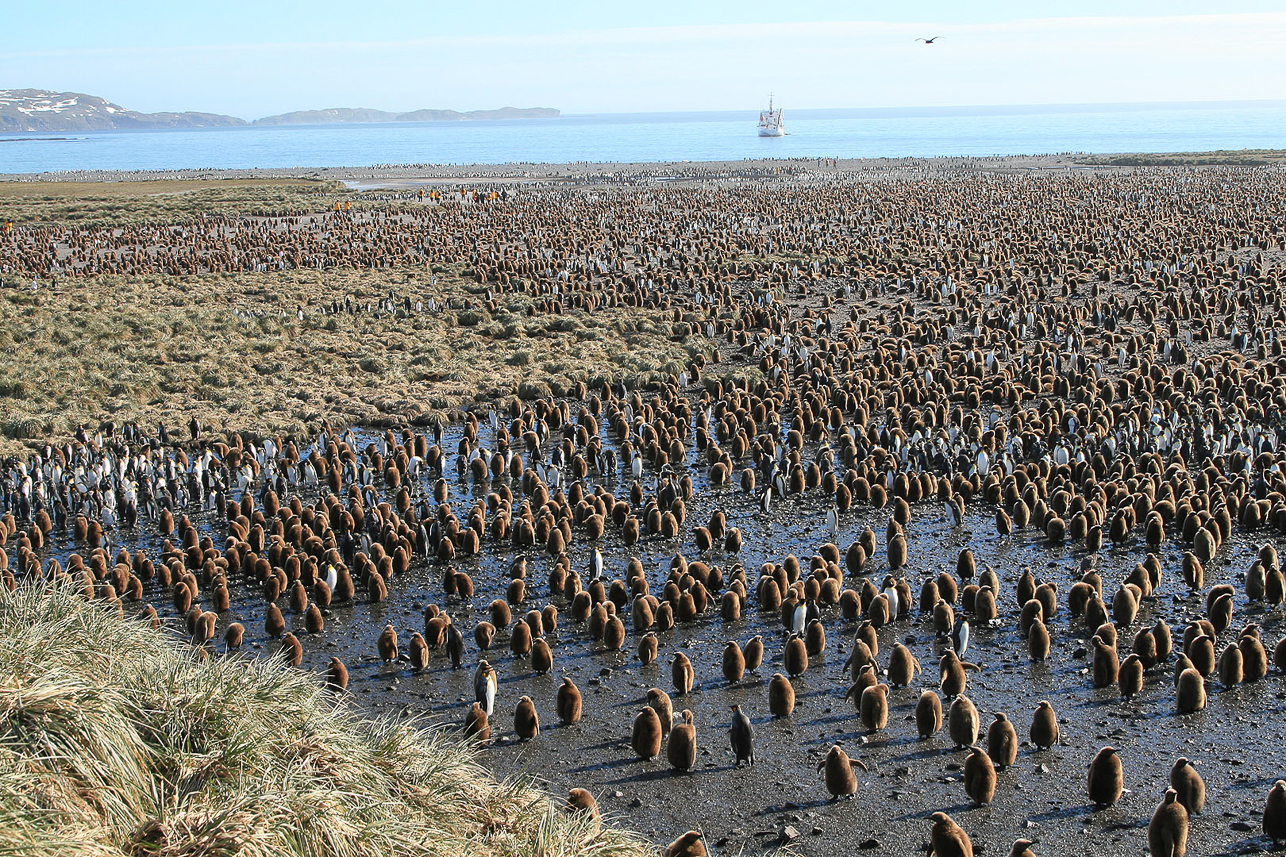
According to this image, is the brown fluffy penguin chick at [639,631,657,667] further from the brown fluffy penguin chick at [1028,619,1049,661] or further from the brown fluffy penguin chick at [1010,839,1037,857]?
the brown fluffy penguin chick at [1010,839,1037,857]

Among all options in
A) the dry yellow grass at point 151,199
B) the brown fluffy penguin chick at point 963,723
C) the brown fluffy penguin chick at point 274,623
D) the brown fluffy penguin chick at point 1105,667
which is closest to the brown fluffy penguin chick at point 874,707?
the brown fluffy penguin chick at point 963,723

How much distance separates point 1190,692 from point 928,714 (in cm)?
210

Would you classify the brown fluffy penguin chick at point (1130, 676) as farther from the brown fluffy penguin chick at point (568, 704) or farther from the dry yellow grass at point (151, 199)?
the dry yellow grass at point (151, 199)

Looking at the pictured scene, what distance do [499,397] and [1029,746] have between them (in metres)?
14.0

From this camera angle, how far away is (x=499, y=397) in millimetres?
20562

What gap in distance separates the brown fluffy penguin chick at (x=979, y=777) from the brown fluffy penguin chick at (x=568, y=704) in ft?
9.90

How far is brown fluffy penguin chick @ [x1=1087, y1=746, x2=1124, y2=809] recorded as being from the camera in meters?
7.19

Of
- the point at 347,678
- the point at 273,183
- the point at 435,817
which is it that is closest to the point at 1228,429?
the point at 347,678

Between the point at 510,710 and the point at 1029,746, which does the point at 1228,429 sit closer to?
the point at 1029,746

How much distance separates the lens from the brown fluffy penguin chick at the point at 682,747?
790 cm

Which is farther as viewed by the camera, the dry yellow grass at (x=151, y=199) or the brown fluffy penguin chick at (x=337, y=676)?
the dry yellow grass at (x=151, y=199)

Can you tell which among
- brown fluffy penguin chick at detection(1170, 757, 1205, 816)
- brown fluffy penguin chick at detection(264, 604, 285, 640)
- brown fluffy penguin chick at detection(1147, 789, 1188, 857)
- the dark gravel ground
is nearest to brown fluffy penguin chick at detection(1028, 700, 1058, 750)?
the dark gravel ground

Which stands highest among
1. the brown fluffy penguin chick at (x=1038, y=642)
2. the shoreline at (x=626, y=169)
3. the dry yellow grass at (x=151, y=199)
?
the shoreline at (x=626, y=169)

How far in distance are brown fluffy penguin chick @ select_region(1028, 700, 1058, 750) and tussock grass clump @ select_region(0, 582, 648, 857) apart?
359 centimetres
